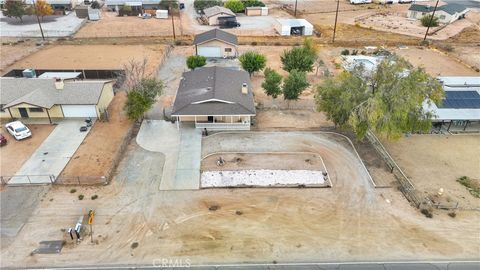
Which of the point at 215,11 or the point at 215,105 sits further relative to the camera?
the point at 215,11

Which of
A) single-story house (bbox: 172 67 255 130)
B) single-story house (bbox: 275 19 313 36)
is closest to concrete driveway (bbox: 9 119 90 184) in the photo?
single-story house (bbox: 172 67 255 130)

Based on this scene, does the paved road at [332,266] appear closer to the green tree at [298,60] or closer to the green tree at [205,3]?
the green tree at [298,60]

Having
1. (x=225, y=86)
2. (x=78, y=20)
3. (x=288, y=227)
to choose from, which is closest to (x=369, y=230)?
(x=288, y=227)

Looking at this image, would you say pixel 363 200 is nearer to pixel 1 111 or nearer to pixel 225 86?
pixel 225 86

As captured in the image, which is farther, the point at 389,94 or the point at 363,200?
the point at 389,94

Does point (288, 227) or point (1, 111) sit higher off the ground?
point (1, 111)

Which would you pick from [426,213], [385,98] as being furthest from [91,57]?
[426,213]

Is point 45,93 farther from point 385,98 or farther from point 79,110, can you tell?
point 385,98
